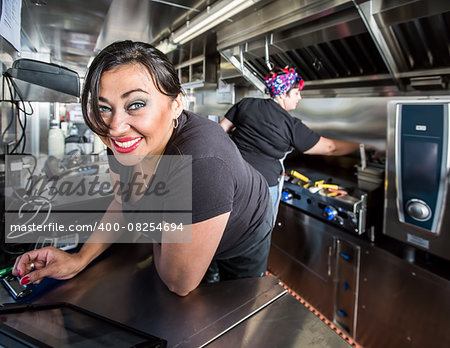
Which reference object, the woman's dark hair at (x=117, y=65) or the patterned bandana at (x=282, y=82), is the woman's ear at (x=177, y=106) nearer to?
the woman's dark hair at (x=117, y=65)

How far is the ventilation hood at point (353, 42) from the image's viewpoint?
1.63m

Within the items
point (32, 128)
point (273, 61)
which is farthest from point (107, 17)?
point (273, 61)

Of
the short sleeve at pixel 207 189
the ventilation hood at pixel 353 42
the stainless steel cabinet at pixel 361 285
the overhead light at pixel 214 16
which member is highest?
the overhead light at pixel 214 16

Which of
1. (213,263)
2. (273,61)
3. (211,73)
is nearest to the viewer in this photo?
(213,263)

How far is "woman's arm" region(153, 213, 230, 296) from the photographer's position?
0.76 m

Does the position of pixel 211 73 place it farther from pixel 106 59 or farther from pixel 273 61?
pixel 106 59

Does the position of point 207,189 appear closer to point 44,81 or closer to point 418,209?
point 44,81

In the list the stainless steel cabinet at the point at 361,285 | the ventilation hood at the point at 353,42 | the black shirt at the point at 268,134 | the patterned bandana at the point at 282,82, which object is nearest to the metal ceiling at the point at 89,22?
the ventilation hood at the point at 353,42

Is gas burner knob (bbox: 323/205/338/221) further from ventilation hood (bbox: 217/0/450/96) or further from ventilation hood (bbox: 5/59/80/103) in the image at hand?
ventilation hood (bbox: 5/59/80/103)

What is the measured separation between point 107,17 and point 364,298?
277cm

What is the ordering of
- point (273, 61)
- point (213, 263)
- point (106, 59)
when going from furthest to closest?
point (273, 61)
point (213, 263)
point (106, 59)

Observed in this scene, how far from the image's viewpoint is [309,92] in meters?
2.83

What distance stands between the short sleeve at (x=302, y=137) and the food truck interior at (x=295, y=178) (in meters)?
0.27

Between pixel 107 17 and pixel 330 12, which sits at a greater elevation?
pixel 107 17
